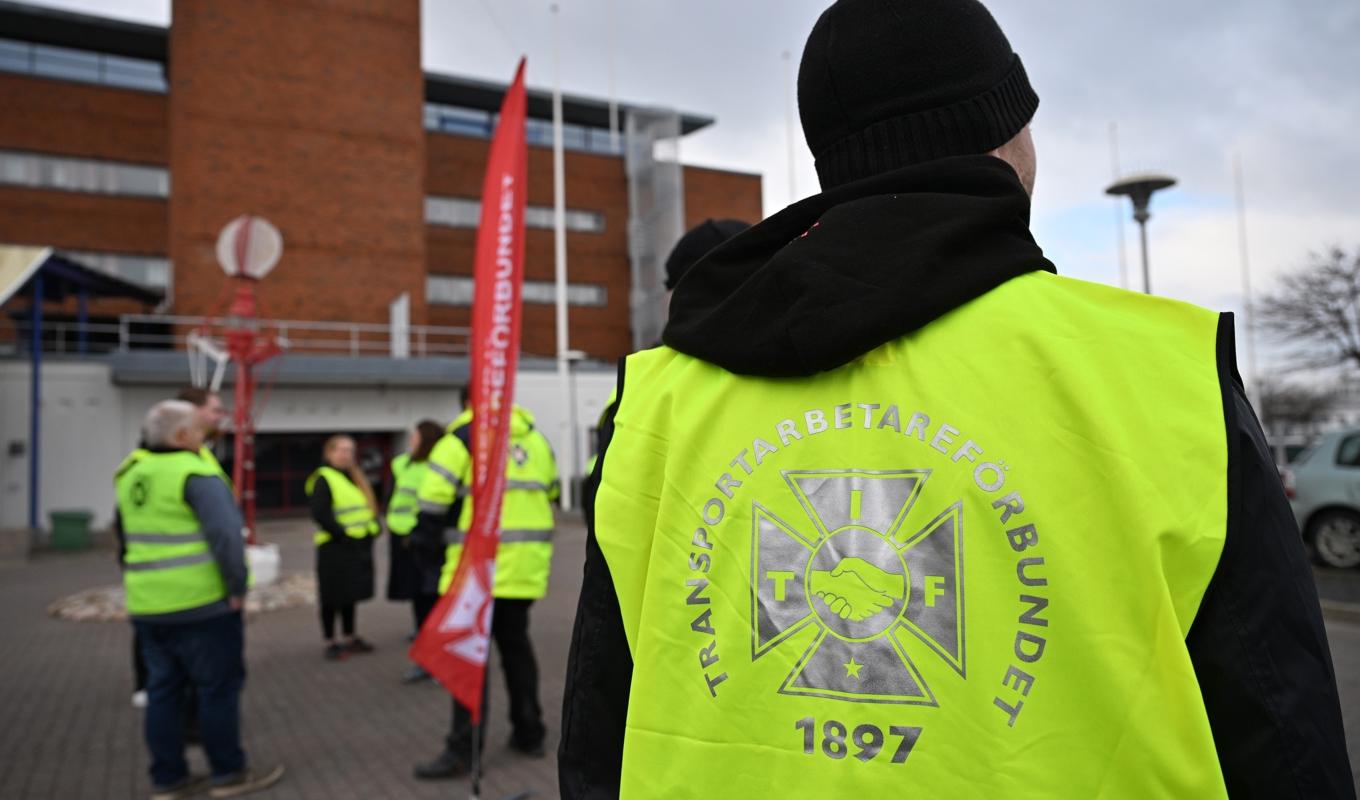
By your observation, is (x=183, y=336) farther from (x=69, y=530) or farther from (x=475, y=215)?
(x=475, y=215)

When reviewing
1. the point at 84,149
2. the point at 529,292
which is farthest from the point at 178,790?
the point at 529,292

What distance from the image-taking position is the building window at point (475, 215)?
35375 mm

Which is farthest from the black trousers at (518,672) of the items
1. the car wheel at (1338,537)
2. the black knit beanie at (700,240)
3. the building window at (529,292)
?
the building window at (529,292)

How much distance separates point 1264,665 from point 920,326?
49 centimetres

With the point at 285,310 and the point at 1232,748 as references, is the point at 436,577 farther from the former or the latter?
the point at 285,310

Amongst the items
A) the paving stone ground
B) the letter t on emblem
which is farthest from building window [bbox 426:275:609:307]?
the letter t on emblem

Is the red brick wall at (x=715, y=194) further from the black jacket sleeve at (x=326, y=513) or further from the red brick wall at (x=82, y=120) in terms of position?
the black jacket sleeve at (x=326, y=513)

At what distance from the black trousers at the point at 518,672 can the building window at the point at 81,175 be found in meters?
31.1

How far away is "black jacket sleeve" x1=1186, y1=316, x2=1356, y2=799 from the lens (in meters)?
0.90

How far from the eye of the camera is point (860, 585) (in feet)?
3.44

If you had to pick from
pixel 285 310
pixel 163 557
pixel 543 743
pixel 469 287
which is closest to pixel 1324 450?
pixel 543 743

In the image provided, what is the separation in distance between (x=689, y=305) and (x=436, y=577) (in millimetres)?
6269

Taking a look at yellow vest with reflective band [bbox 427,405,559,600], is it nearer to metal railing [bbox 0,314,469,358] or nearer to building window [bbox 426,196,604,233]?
metal railing [bbox 0,314,469,358]

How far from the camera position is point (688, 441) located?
1.21 metres
